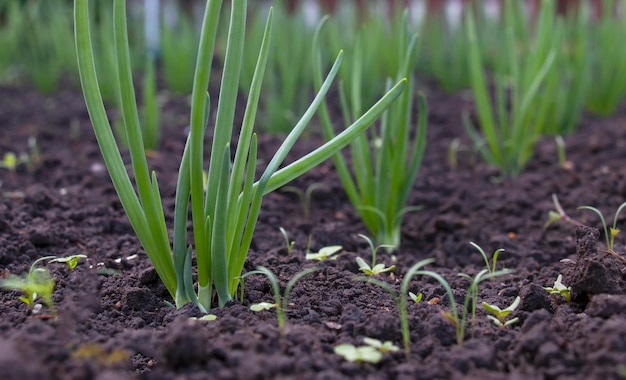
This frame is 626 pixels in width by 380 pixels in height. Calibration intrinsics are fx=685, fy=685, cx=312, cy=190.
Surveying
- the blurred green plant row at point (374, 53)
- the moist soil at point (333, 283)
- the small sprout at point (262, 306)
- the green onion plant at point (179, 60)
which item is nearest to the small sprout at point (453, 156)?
the moist soil at point (333, 283)

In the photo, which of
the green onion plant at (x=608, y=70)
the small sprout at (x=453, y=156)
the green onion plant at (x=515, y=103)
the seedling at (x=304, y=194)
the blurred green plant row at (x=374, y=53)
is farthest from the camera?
the green onion plant at (x=608, y=70)

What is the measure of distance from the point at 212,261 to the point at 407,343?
412mm

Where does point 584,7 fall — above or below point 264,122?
above

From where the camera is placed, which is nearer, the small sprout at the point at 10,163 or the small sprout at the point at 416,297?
the small sprout at the point at 416,297

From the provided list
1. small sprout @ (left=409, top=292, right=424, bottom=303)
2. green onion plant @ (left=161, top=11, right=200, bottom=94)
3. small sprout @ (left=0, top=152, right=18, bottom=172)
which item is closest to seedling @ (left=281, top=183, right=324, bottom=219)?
small sprout @ (left=409, top=292, right=424, bottom=303)

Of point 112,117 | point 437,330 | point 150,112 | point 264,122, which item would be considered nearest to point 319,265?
point 437,330

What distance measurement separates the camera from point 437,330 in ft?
3.87

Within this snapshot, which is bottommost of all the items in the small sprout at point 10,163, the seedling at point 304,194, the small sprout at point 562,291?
the seedling at point 304,194

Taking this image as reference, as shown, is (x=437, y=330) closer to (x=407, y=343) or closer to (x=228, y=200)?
Answer: (x=407, y=343)

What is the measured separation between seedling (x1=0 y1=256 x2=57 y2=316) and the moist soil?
0.02 meters

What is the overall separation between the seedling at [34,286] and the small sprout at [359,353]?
49 centimetres

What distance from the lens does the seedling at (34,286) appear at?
1.11 metres

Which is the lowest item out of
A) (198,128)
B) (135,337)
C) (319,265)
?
(319,265)

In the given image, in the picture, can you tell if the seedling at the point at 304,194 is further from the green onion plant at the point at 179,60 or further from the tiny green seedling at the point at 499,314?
the green onion plant at the point at 179,60
